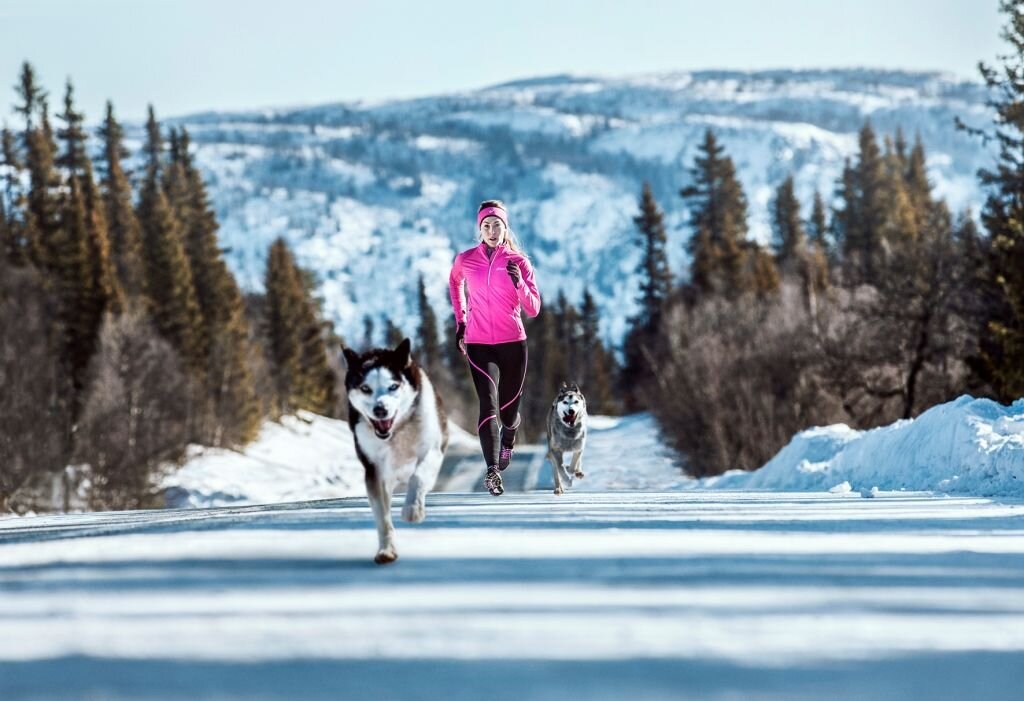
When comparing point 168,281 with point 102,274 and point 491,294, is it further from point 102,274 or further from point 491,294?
point 491,294

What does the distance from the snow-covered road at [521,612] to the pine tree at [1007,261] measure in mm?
20543

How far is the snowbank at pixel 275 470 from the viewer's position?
185 ft

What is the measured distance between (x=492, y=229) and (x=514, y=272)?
1.33 feet

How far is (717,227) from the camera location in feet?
292

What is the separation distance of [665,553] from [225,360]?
220 ft

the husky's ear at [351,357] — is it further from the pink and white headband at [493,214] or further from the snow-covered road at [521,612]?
the pink and white headband at [493,214]

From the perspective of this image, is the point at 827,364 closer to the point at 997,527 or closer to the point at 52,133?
the point at 997,527

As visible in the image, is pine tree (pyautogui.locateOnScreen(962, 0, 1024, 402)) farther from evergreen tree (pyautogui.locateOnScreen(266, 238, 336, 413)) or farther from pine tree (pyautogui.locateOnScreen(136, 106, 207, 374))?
evergreen tree (pyautogui.locateOnScreen(266, 238, 336, 413))

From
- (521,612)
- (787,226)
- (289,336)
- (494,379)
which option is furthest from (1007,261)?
(787,226)

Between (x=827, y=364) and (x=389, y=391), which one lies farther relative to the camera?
(x=827, y=364)

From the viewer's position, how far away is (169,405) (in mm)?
55688

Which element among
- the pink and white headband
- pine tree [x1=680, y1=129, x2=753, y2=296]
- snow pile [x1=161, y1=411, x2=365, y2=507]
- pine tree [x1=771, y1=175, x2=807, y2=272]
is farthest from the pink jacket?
pine tree [x1=771, y1=175, x2=807, y2=272]

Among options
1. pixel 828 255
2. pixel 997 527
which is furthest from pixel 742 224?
pixel 997 527

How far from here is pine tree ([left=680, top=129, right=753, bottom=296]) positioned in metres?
80.6
